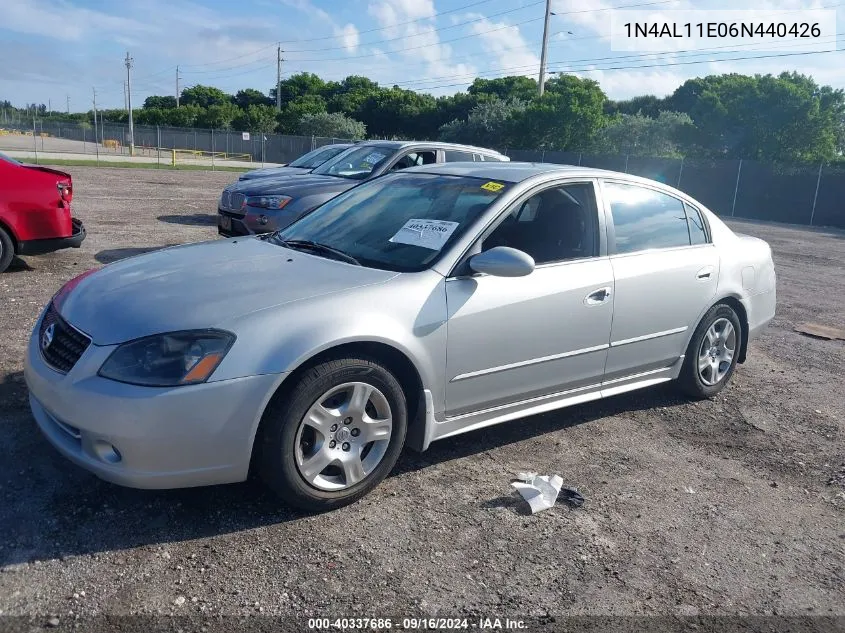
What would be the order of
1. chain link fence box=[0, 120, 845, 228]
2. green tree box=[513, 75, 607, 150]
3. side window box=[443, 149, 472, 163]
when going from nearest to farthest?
side window box=[443, 149, 472, 163] < chain link fence box=[0, 120, 845, 228] < green tree box=[513, 75, 607, 150]

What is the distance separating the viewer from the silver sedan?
3084mm

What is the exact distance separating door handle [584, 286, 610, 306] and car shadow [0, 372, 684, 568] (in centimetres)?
125

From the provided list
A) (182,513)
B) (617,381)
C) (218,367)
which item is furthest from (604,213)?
(182,513)

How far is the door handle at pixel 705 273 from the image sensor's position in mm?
4996

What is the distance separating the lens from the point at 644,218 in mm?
4855

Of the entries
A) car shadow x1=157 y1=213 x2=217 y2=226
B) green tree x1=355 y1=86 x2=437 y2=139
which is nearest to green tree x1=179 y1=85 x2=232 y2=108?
green tree x1=355 y1=86 x2=437 y2=139

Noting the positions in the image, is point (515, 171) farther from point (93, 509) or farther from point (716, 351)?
point (93, 509)

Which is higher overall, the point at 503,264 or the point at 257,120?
the point at 257,120

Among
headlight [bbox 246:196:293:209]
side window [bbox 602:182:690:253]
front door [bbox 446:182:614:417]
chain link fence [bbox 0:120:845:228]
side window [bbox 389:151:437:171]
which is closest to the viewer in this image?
front door [bbox 446:182:614:417]

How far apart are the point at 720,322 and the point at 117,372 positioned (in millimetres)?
4102

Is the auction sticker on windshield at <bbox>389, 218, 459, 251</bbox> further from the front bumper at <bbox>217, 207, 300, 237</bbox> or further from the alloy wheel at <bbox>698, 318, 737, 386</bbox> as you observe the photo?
the front bumper at <bbox>217, 207, 300, 237</bbox>

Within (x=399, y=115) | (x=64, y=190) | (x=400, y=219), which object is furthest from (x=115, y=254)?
(x=399, y=115)

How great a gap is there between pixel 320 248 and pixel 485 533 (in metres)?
1.82

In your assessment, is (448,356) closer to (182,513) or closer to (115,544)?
(182,513)
